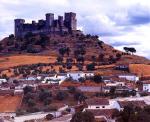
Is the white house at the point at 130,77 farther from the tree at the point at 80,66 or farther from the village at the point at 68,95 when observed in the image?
the tree at the point at 80,66

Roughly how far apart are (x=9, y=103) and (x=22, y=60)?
117 feet

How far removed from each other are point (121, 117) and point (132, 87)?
3721 centimetres

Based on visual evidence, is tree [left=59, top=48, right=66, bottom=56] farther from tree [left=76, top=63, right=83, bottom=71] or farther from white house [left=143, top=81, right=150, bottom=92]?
white house [left=143, top=81, right=150, bottom=92]

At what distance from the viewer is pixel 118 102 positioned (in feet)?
213

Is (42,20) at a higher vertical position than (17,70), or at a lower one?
higher

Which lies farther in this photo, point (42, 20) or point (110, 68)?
point (42, 20)

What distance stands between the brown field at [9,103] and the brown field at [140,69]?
1043 inches

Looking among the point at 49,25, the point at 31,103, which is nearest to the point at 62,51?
the point at 49,25

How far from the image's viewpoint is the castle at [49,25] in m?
123

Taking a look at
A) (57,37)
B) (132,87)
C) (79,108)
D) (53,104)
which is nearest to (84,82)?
(132,87)

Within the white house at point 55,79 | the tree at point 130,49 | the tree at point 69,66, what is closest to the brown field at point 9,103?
the white house at point 55,79

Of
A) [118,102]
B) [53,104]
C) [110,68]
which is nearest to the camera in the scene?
[118,102]

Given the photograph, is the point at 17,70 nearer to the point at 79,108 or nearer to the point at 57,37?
the point at 57,37

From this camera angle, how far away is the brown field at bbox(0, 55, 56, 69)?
357 feet
